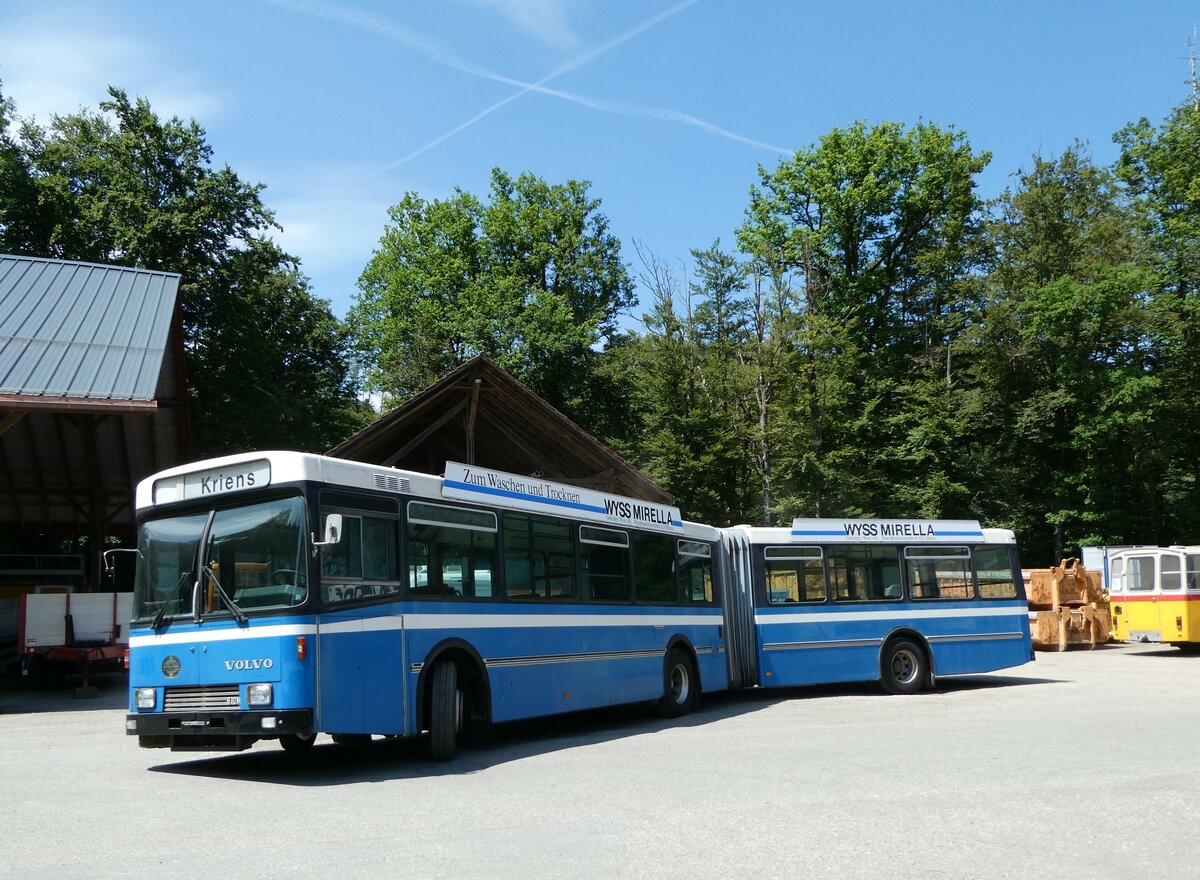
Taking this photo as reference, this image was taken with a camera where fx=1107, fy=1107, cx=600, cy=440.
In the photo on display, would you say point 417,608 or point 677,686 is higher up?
point 417,608

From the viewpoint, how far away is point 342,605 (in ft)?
31.9

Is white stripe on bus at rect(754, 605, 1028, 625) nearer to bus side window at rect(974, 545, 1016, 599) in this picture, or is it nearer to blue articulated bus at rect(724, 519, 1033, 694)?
blue articulated bus at rect(724, 519, 1033, 694)

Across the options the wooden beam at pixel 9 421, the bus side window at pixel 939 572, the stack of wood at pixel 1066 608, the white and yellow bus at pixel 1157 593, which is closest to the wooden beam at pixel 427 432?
the wooden beam at pixel 9 421

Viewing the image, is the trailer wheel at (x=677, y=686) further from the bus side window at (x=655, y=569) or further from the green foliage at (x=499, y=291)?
the green foliage at (x=499, y=291)

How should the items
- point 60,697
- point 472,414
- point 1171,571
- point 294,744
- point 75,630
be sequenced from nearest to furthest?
point 294,744 → point 60,697 → point 75,630 → point 472,414 → point 1171,571

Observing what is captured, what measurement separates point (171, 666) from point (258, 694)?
3.56ft

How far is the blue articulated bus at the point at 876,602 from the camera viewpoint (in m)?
17.2

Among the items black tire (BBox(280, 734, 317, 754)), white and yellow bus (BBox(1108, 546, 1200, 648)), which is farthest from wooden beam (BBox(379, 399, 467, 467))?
white and yellow bus (BBox(1108, 546, 1200, 648))

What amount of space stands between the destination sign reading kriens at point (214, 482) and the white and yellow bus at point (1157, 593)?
22157 mm

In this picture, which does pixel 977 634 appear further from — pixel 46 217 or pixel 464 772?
pixel 46 217

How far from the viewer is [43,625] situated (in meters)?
20.9

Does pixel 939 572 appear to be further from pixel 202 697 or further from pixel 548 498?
pixel 202 697

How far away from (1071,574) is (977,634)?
1296cm

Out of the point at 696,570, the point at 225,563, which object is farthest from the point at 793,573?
the point at 225,563
